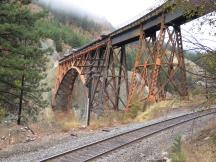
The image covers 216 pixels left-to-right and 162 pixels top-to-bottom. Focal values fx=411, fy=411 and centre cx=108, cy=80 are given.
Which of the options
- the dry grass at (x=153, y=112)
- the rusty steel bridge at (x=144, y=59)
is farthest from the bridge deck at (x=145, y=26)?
the dry grass at (x=153, y=112)

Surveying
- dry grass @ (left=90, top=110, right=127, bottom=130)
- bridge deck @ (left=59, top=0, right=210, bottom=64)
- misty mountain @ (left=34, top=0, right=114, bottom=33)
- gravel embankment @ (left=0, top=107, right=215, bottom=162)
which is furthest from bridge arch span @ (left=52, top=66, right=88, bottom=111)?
misty mountain @ (left=34, top=0, right=114, bottom=33)

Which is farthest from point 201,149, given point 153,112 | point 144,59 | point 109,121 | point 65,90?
point 65,90

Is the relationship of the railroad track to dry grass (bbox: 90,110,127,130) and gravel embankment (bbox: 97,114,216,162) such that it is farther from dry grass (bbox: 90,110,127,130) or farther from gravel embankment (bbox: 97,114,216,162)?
dry grass (bbox: 90,110,127,130)

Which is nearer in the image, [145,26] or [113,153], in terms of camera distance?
[113,153]

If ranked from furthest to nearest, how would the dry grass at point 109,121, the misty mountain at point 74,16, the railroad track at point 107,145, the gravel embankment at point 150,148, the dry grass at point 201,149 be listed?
the misty mountain at point 74,16
the dry grass at point 109,121
the railroad track at point 107,145
the gravel embankment at point 150,148
the dry grass at point 201,149

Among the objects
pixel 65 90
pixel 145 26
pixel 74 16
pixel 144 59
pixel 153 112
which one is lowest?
pixel 153 112

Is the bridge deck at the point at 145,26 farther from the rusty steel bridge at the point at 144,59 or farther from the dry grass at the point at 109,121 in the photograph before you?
the dry grass at the point at 109,121

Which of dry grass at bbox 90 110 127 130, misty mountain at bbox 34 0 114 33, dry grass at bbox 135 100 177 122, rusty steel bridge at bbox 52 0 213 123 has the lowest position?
dry grass at bbox 90 110 127 130

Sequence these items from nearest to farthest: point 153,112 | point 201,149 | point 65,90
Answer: point 201,149 → point 153,112 → point 65,90

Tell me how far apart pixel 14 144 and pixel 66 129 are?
3.79 m

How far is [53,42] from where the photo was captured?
331ft

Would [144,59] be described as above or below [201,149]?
above

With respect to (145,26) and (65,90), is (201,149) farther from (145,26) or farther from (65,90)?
(65,90)

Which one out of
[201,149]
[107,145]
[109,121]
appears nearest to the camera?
[201,149]
